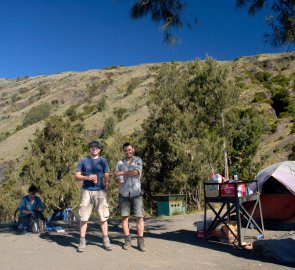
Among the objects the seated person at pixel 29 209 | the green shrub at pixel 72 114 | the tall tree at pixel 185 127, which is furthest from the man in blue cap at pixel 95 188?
the green shrub at pixel 72 114

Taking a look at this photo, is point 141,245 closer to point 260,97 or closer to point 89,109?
point 260,97

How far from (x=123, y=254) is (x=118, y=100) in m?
58.5

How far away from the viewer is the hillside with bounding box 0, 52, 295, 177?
37.3 meters

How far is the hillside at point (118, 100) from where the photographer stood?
122 ft

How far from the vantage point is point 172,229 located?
A: 363 inches

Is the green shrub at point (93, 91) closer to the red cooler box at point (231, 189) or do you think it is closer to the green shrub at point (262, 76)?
the green shrub at point (262, 76)

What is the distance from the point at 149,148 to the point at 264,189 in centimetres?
956

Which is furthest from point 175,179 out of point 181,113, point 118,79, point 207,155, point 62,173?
point 118,79

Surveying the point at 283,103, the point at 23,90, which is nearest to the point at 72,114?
the point at 283,103

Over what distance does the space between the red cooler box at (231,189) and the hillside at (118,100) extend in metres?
14.4

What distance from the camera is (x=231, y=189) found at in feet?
23.8

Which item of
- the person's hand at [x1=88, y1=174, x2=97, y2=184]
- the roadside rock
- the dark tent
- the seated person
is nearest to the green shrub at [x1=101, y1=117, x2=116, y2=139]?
the seated person

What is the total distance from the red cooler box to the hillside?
14386 mm

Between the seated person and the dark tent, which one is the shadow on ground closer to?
the seated person
